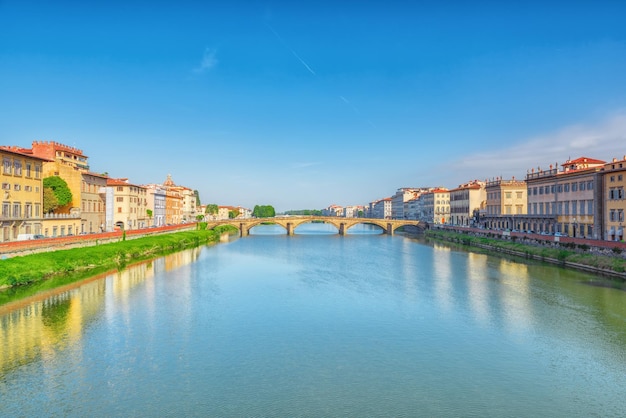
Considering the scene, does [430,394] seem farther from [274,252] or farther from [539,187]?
[539,187]

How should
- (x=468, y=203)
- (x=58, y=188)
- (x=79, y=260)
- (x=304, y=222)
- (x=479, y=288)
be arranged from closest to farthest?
(x=479, y=288) < (x=79, y=260) < (x=58, y=188) < (x=468, y=203) < (x=304, y=222)

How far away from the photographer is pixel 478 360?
1520 cm

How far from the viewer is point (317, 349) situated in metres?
16.3

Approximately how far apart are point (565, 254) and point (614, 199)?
6.17 meters

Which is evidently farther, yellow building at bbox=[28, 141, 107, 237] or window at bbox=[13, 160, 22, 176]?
yellow building at bbox=[28, 141, 107, 237]

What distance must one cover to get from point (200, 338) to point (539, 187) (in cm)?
4649

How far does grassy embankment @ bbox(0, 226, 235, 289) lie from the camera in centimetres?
2603

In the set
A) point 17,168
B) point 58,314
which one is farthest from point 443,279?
point 17,168

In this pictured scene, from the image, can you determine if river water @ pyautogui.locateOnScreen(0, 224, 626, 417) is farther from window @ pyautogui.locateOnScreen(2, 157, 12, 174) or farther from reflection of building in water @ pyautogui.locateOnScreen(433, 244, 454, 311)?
window @ pyautogui.locateOnScreen(2, 157, 12, 174)

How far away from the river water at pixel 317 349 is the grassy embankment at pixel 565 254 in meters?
3.83

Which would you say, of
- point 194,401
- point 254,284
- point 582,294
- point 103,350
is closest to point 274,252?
point 254,284

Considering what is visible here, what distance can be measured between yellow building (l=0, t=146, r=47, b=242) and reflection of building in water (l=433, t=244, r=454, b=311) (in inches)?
1216

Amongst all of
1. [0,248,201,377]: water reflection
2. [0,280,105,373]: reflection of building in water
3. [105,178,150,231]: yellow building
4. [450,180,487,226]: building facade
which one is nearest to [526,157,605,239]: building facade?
[450,180,487,226]: building facade

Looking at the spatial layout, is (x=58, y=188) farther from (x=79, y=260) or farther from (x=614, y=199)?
(x=614, y=199)
